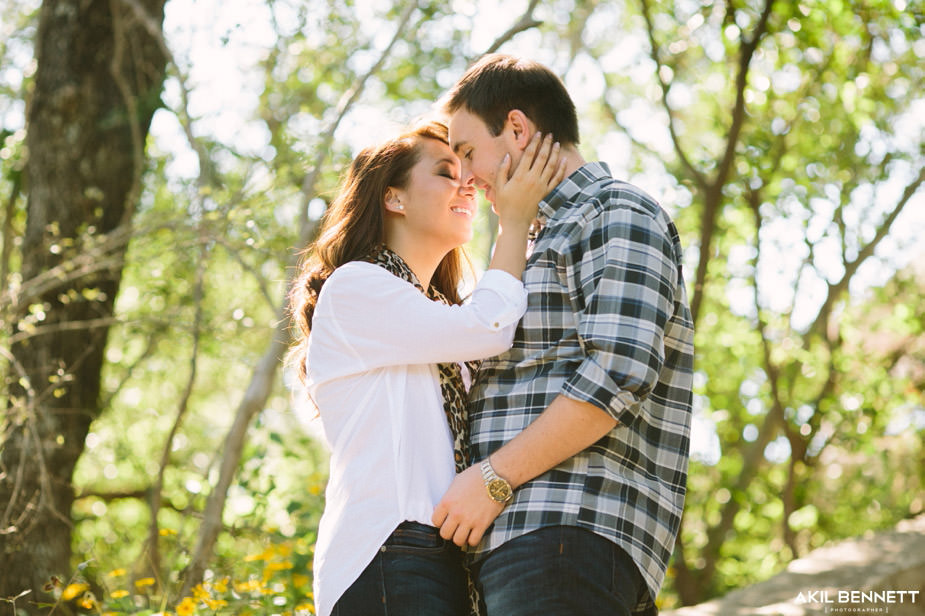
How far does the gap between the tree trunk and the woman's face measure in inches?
86.5

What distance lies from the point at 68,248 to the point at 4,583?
1.55 meters

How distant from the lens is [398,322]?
1925 mm

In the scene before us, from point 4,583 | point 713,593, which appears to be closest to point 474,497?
point 4,583

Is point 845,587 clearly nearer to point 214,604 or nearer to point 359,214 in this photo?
point 214,604

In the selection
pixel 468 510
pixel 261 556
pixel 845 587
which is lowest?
pixel 845 587

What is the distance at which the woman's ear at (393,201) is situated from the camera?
2301 millimetres

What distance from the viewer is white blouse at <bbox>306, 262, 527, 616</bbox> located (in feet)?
6.00

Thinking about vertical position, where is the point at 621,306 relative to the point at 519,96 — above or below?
below

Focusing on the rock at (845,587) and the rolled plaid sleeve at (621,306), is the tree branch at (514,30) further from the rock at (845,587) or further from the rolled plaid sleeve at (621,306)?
the rock at (845,587)

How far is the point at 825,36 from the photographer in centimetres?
553

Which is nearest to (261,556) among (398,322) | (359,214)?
(359,214)

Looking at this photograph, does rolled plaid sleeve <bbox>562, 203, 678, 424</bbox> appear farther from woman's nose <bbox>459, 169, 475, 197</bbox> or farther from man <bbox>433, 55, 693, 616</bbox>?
woman's nose <bbox>459, 169, 475, 197</bbox>

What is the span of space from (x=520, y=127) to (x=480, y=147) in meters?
0.11

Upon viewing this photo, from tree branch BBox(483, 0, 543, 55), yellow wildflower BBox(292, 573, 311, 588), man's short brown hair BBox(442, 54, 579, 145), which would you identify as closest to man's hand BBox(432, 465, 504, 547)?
man's short brown hair BBox(442, 54, 579, 145)
